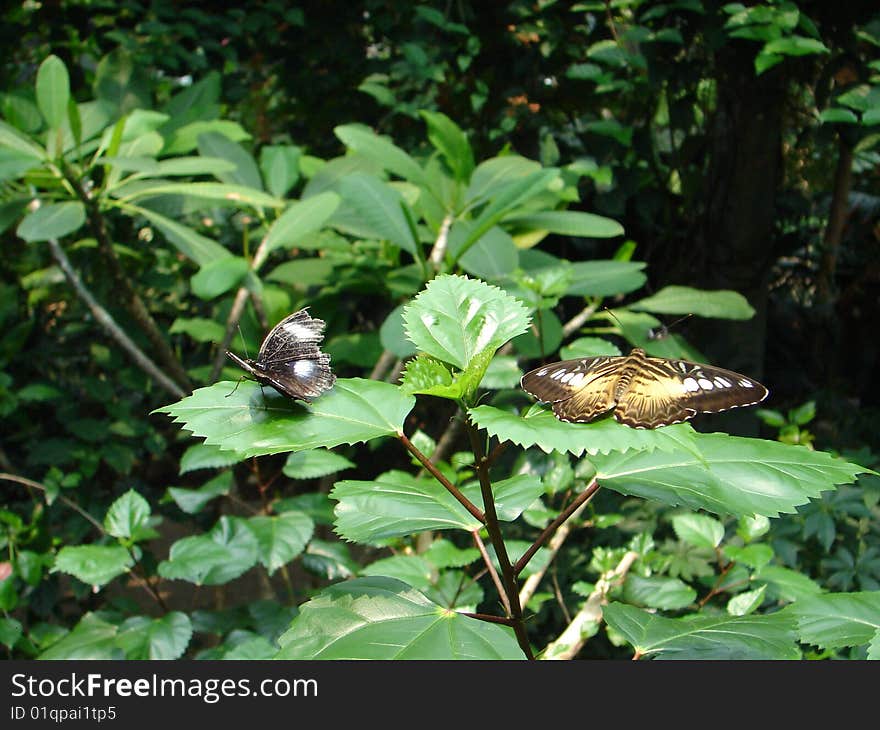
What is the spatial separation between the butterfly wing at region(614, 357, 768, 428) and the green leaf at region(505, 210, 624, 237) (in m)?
1.13

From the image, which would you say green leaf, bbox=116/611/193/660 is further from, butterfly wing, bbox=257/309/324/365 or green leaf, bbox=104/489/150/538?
butterfly wing, bbox=257/309/324/365

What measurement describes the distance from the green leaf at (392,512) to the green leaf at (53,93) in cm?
131

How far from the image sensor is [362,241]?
7.10ft

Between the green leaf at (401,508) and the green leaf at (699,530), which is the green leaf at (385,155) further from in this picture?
the green leaf at (401,508)

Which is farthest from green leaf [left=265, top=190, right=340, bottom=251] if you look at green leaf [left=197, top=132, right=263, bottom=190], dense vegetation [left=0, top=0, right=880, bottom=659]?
green leaf [left=197, top=132, right=263, bottom=190]

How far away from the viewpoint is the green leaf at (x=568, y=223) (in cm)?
183

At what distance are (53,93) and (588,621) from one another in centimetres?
157

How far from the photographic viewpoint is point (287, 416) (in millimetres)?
707

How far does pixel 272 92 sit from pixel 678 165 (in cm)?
186

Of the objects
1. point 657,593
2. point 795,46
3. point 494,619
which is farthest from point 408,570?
point 795,46

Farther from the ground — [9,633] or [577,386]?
[577,386]

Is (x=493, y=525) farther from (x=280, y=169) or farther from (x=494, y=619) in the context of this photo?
(x=280, y=169)

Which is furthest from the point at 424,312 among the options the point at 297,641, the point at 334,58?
the point at 334,58
